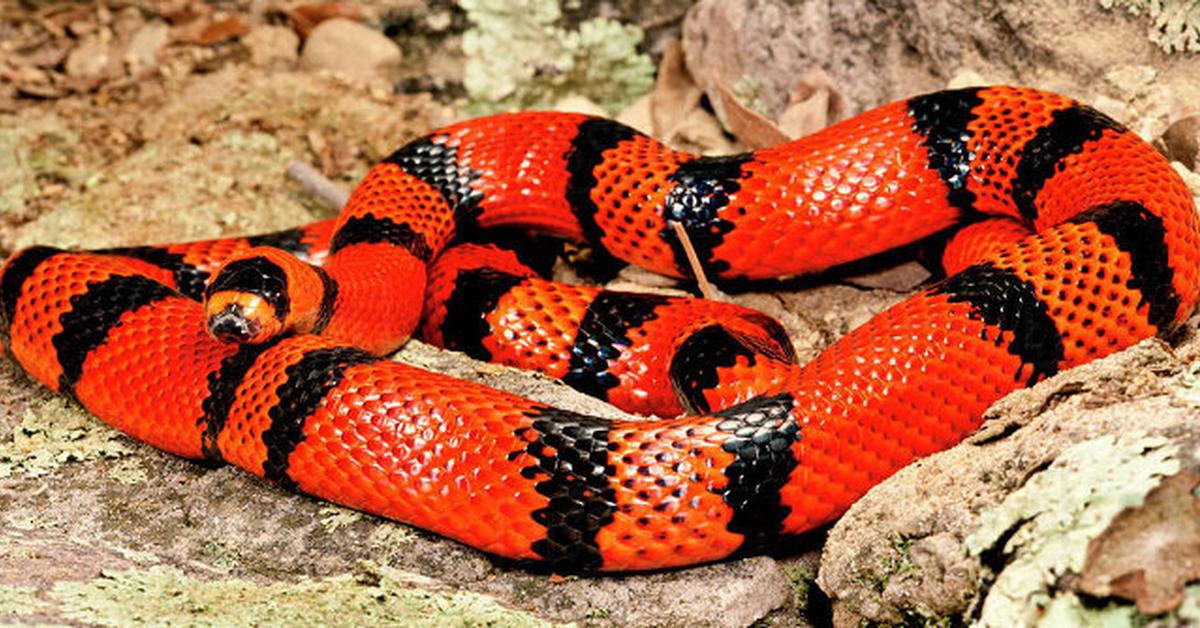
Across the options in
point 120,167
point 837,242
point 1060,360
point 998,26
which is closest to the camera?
point 1060,360

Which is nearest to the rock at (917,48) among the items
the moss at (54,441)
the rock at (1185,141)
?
the rock at (1185,141)

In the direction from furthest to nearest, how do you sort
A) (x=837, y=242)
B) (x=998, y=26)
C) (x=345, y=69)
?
(x=345, y=69) < (x=998, y=26) < (x=837, y=242)

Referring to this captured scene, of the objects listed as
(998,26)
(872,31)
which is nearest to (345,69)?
(872,31)

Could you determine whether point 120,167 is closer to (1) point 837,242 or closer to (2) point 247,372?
(2) point 247,372

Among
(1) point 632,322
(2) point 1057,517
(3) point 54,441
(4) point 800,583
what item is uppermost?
(2) point 1057,517

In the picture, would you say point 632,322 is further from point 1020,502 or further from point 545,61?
point 545,61

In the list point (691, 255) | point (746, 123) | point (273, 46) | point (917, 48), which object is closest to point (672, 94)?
point (746, 123)
